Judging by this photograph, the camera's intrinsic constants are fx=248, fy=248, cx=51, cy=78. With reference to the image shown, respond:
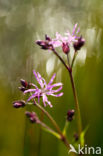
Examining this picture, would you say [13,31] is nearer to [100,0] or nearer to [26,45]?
[26,45]

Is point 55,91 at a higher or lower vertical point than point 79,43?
lower

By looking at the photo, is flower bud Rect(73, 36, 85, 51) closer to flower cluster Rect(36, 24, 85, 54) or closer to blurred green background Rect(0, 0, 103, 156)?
flower cluster Rect(36, 24, 85, 54)

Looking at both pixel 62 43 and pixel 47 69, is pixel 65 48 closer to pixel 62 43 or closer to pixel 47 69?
pixel 62 43

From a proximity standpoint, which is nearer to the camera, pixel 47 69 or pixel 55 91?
Result: pixel 55 91

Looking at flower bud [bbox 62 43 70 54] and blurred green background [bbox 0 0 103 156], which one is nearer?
flower bud [bbox 62 43 70 54]

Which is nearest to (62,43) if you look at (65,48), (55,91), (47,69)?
(65,48)

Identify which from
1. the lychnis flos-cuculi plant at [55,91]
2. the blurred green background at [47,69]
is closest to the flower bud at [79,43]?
the lychnis flos-cuculi plant at [55,91]

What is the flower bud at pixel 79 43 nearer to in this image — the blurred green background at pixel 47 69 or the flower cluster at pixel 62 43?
the flower cluster at pixel 62 43

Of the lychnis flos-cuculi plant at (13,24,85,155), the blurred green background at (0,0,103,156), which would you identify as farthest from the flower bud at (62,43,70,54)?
the blurred green background at (0,0,103,156)
